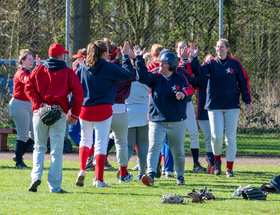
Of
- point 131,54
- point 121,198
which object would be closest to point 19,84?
point 131,54

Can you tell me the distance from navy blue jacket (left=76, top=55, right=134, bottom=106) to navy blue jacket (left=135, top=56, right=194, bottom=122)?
0.78 feet

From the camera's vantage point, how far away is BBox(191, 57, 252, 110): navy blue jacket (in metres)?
6.80

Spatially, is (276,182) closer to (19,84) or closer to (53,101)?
(53,101)

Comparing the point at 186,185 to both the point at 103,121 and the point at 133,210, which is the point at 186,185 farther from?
the point at 133,210

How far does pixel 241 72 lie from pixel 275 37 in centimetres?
617

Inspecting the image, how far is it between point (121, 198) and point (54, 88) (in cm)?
154

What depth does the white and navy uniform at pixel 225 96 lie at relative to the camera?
22.4ft

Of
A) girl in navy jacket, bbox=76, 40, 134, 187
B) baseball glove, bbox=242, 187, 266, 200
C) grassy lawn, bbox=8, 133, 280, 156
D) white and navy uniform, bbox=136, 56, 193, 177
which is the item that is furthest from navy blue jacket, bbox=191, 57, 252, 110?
grassy lawn, bbox=8, 133, 280, 156

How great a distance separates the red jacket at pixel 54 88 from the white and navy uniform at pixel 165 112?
924 millimetres

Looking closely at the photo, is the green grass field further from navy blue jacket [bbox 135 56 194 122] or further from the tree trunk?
the tree trunk

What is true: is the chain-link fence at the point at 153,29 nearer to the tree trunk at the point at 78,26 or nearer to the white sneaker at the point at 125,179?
the tree trunk at the point at 78,26

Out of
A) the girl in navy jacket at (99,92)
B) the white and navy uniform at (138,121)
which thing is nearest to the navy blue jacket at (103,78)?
the girl in navy jacket at (99,92)

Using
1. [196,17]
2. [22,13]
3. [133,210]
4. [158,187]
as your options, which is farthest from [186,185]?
[22,13]

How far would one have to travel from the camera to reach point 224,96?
6785 millimetres
